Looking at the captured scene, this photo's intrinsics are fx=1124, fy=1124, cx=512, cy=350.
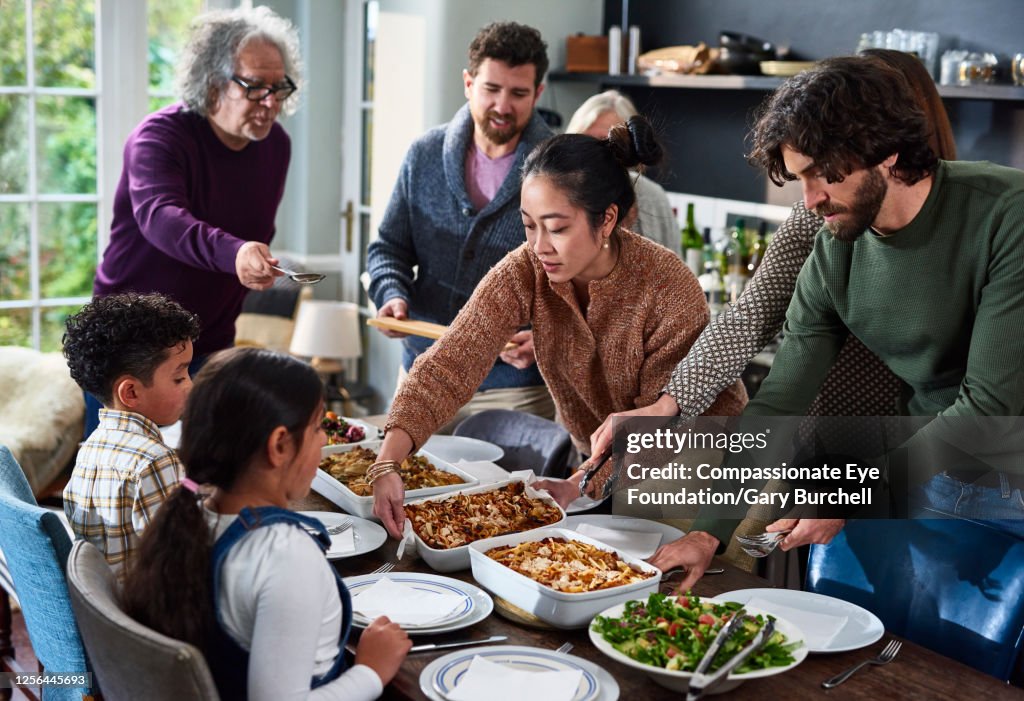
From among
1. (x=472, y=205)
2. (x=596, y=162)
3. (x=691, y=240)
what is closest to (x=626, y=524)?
(x=596, y=162)

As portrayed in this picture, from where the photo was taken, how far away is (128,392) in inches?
75.7

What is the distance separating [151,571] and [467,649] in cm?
43

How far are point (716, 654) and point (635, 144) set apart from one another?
3.44ft

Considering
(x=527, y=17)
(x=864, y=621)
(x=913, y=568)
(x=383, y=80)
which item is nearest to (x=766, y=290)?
(x=913, y=568)

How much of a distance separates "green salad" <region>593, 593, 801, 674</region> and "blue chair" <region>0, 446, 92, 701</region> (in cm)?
79

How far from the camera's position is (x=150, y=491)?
5.77 ft

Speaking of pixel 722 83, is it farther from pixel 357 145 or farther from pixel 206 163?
pixel 357 145

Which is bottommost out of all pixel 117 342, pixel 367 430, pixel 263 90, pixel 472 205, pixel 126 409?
pixel 367 430

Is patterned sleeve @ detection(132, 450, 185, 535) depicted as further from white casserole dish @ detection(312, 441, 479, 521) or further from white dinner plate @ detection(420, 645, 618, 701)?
white dinner plate @ detection(420, 645, 618, 701)

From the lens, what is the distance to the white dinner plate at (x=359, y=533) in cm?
183

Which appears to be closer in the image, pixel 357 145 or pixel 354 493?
pixel 354 493

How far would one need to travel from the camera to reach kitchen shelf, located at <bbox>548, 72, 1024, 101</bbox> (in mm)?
3039

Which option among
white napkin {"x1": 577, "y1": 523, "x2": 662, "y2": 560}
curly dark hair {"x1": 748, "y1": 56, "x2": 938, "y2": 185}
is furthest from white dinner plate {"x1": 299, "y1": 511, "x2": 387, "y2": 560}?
curly dark hair {"x1": 748, "y1": 56, "x2": 938, "y2": 185}

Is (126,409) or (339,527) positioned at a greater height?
(126,409)
